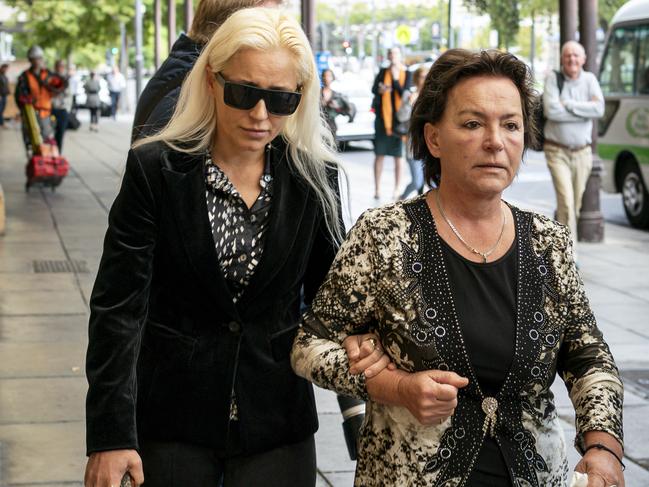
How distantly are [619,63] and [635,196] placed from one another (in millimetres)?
2466

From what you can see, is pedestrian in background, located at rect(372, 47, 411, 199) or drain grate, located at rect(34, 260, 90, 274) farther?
pedestrian in background, located at rect(372, 47, 411, 199)

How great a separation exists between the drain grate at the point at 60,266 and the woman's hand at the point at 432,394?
886 centimetres

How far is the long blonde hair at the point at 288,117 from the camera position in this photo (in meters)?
2.80

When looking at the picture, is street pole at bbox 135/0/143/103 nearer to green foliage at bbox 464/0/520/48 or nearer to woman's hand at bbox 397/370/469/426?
green foliage at bbox 464/0/520/48

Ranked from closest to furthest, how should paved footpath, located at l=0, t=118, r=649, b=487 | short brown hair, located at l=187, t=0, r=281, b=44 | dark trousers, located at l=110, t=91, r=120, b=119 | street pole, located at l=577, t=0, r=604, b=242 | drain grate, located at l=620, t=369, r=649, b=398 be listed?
1. short brown hair, located at l=187, t=0, r=281, b=44
2. paved footpath, located at l=0, t=118, r=649, b=487
3. drain grate, located at l=620, t=369, r=649, b=398
4. street pole, located at l=577, t=0, r=604, b=242
5. dark trousers, located at l=110, t=91, r=120, b=119

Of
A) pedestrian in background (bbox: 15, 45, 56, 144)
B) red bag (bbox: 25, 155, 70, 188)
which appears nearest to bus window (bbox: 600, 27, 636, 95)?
red bag (bbox: 25, 155, 70, 188)

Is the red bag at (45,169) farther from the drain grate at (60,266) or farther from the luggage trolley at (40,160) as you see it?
the drain grate at (60,266)

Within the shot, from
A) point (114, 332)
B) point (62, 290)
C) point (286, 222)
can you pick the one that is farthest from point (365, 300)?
point (62, 290)

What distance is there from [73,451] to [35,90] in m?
13.4

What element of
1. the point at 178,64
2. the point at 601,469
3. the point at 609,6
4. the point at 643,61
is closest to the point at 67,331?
the point at 178,64

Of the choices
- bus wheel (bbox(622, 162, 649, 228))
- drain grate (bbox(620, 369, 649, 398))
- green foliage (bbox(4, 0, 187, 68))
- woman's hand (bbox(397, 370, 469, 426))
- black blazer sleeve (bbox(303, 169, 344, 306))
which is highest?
green foliage (bbox(4, 0, 187, 68))

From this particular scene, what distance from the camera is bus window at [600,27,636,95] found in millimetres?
16750

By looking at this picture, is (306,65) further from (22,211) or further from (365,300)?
(22,211)

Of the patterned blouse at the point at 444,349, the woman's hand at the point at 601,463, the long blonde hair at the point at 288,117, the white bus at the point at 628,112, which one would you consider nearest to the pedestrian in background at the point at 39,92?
the white bus at the point at 628,112
